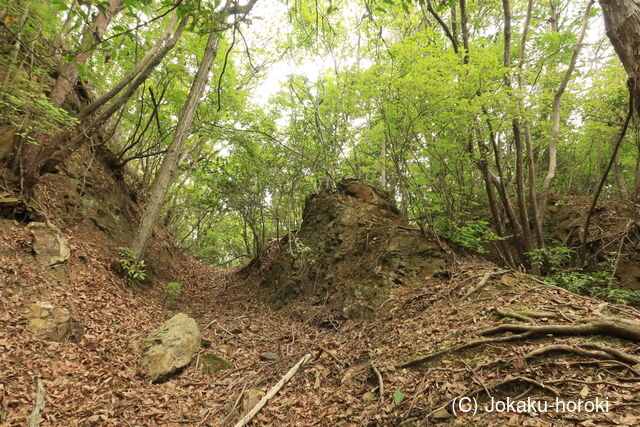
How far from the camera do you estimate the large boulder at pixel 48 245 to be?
5.45 metres

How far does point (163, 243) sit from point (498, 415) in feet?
41.0

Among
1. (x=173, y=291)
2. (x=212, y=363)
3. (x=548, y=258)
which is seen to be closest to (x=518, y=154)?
(x=548, y=258)

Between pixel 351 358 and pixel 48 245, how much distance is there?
5.95 meters

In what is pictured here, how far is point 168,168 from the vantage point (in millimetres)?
7691

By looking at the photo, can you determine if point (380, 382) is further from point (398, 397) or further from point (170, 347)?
point (170, 347)

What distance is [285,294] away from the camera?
28.9 ft

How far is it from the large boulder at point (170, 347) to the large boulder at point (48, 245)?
2285mm

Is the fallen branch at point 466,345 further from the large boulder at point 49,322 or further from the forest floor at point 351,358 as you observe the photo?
the large boulder at point 49,322

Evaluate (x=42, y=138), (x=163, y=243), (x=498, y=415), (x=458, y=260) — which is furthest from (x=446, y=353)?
(x=163, y=243)

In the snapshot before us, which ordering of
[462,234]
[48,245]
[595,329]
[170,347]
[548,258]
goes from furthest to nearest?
[548,258]
[462,234]
[48,245]
[170,347]
[595,329]

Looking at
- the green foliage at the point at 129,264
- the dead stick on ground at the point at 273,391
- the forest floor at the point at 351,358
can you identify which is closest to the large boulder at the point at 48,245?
the forest floor at the point at 351,358

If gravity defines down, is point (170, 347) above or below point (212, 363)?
above

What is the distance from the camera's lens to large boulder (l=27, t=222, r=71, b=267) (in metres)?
5.45

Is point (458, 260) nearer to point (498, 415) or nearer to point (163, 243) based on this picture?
point (498, 415)
